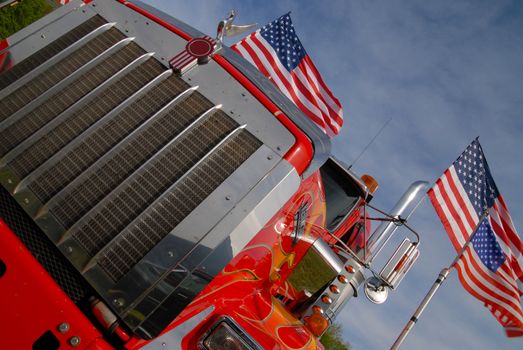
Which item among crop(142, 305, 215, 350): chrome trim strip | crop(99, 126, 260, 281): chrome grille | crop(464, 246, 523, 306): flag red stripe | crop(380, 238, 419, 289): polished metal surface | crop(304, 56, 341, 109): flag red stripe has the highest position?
crop(304, 56, 341, 109): flag red stripe

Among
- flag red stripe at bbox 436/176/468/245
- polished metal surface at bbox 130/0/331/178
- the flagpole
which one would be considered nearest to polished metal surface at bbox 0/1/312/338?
polished metal surface at bbox 130/0/331/178

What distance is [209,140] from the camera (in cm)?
349

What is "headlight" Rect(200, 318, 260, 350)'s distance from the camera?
2997 mm

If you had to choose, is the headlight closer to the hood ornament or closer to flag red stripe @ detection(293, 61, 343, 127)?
the hood ornament

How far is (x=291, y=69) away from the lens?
377 inches

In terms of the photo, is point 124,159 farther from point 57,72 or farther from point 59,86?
point 57,72

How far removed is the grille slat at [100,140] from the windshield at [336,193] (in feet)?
8.07

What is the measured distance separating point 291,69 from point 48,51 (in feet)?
20.9

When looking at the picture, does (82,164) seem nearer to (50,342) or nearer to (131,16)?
(50,342)

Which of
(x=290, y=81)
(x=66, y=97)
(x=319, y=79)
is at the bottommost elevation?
(x=66, y=97)

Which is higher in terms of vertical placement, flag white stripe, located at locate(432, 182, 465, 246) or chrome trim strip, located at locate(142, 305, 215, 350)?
flag white stripe, located at locate(432, 182, 465, 246)

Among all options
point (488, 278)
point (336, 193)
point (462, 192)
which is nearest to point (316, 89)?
point (462, 192)

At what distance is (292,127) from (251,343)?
5.76 ft

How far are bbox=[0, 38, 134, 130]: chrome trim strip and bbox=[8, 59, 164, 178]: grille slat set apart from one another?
30cm
